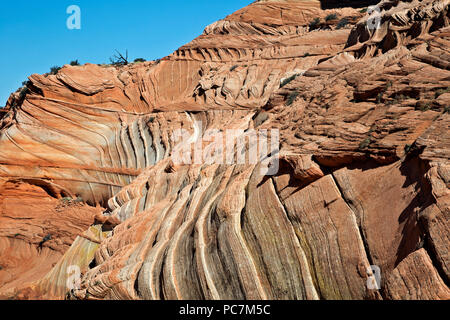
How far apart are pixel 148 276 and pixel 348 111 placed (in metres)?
5.94

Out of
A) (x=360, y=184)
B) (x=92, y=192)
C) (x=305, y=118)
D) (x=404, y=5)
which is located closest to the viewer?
(x=360, y=184)

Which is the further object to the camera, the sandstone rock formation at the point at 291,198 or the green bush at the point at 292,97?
the green bush at the point at 292,97

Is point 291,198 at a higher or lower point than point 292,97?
lower

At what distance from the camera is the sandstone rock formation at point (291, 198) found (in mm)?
6855

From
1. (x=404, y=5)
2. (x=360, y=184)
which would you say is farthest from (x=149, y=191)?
(x=404, y=5)

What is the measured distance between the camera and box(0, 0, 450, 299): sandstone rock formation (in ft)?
22.5

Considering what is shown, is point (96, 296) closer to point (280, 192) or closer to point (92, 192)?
point (280, 192)

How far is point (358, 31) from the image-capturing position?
16.4 m

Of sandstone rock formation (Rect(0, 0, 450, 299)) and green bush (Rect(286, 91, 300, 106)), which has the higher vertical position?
green bush (Rect(286, 91, 300, 106))

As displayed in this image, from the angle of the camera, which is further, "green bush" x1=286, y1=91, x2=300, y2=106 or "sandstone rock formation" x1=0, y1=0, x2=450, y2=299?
"green bush" x1=286, y1=91, x2=300, y2=106

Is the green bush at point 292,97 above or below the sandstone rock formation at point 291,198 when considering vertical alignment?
above

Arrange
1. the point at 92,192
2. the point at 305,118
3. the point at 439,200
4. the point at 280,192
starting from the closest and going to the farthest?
the point at 439,200 < the point at 280,192 < the point at 305,118 < the point at 92,192

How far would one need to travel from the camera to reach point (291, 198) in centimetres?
856

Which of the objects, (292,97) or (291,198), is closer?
(291,198)
